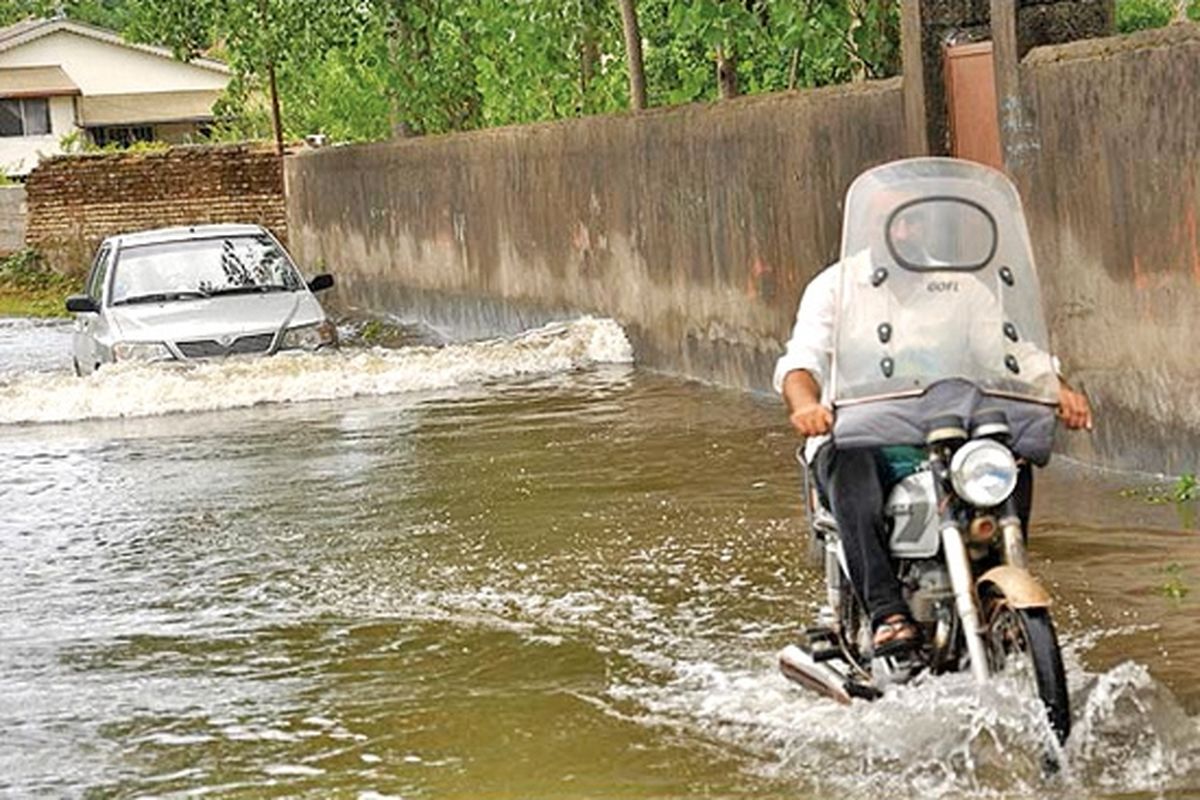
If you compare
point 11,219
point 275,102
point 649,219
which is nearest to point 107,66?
point 11,219

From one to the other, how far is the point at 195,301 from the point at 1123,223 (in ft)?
33.4

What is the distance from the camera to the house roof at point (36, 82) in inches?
3115

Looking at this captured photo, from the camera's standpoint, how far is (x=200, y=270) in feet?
72.1

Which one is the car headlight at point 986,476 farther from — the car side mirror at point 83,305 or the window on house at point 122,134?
the window on house at point 122,134

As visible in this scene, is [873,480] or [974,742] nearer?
[974,742]

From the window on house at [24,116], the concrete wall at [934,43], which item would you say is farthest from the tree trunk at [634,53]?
the window on house at [24,116]

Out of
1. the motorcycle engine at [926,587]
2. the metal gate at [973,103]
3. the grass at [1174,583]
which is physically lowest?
the grass at [1174,583]

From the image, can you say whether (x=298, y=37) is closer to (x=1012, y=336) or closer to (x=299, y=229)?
(x=299, y=229)

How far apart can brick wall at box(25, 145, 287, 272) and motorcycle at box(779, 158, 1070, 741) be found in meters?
33.1

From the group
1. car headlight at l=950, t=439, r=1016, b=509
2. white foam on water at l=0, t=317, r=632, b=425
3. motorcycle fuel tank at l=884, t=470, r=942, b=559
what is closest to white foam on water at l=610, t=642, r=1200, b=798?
motorcycle fuel tank at l=884, t=470, r=942, b=559

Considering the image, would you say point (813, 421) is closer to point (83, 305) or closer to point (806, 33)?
point (806, 33)

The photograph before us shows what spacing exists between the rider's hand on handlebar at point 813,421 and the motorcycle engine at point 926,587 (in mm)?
469

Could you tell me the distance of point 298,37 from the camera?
34625mm

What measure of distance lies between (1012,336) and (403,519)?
6318mm
